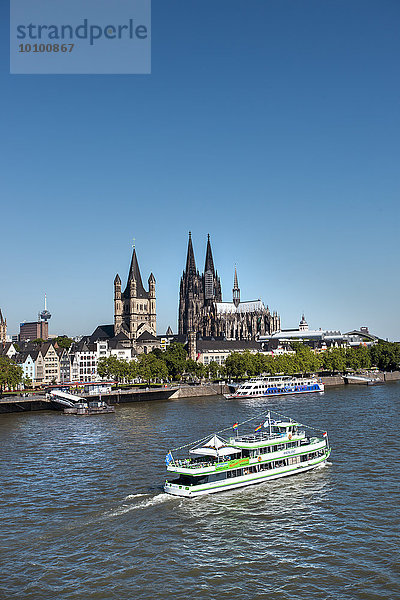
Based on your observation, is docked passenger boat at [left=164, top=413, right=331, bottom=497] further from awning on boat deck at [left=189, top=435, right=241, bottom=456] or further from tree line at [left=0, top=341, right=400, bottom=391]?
tree line at [left=0, top=341, right=400, bottom=391]

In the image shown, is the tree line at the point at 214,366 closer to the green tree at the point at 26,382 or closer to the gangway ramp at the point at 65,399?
the green tree at the point at 26,382

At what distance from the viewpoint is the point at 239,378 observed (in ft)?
562

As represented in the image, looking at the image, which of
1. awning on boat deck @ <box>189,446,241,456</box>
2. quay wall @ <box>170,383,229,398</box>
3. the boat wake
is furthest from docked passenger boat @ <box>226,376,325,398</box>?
the boat wake

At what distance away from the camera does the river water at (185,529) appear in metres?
30.7

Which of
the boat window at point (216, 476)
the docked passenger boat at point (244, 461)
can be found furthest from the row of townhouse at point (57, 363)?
the boat window at point (216, 476)

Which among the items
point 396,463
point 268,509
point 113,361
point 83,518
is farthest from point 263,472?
point 113,361

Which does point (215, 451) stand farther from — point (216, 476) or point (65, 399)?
point (65, 399)

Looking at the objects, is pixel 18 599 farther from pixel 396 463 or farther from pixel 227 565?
pixel 396 463

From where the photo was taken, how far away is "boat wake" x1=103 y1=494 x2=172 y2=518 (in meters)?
41.2

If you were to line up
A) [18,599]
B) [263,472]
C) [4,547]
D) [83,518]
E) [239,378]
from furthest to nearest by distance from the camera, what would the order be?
[239,378] → [263,472] → [83,518] → [4,547] → [18,599]

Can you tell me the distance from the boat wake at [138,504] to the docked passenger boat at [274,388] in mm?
88219

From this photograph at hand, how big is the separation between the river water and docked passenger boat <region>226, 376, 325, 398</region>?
2724 inches

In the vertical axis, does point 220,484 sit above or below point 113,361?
below

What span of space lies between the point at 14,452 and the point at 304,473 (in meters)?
28.8
